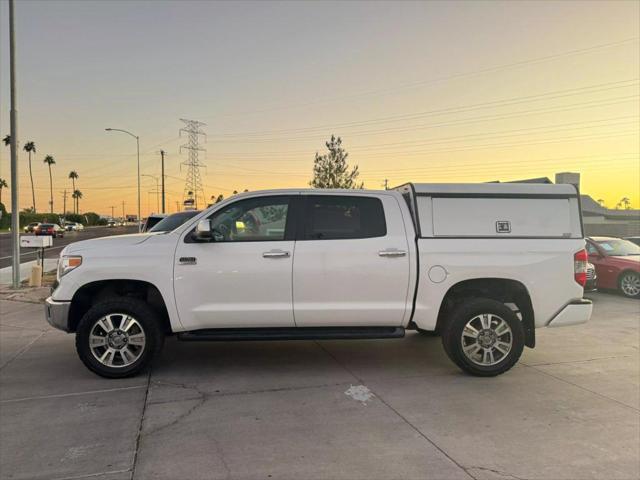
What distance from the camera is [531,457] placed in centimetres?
351

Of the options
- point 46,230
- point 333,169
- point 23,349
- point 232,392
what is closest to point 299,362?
point 232,392

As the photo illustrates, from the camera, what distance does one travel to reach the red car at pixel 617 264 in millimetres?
11023

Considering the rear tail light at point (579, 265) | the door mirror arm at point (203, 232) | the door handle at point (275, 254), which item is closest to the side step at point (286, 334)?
the door handle at point (275, 254)

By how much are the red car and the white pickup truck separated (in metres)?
7.01

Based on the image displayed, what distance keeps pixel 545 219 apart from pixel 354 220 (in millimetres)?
2041

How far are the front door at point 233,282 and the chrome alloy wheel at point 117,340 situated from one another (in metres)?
0.52

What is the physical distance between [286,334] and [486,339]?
210 cm

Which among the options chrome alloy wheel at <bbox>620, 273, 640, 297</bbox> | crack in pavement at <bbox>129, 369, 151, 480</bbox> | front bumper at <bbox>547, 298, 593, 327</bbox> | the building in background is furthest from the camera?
the building in background

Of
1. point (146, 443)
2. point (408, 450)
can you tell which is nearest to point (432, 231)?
point (408, 450)

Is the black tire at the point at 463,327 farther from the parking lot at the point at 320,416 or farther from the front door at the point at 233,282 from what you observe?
the front door at the point at 233,282

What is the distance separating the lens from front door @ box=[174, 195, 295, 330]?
504 centimetres

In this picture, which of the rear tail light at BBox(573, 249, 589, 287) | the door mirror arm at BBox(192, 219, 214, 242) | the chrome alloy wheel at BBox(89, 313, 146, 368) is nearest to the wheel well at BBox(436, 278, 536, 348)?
the rear tail light at BBox(573, 249, 589, 287)

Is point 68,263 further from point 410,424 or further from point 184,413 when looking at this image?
point 410,424

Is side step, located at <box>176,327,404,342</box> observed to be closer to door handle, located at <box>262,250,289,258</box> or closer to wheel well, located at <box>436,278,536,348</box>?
wheel well, located at <box>436,278,536,348</box>
